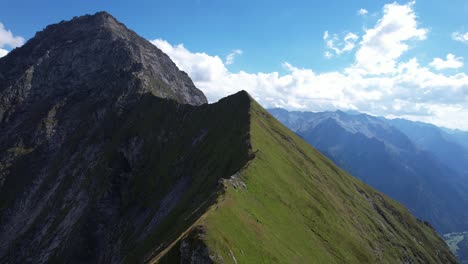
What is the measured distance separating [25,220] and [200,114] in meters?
107

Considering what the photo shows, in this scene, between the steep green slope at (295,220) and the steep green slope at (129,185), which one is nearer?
the steep green slope at (295,220)

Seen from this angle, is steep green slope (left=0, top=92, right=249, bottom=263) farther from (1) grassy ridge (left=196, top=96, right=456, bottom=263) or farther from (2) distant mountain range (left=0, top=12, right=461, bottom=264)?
(1) grassy ridge (left=196, top=96, right=456, bottom=263)

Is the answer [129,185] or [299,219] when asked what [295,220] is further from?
[129,185]

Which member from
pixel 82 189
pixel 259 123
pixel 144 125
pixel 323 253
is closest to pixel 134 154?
pixel 144 125

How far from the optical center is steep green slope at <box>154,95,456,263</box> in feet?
174

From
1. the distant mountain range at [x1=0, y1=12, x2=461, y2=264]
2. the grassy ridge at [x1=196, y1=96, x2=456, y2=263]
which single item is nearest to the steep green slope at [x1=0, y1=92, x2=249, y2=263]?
the distant mountain range at [x1=0, y1=12, x2=461, y2=264]

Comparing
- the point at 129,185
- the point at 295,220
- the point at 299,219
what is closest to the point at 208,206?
the point at 295,220

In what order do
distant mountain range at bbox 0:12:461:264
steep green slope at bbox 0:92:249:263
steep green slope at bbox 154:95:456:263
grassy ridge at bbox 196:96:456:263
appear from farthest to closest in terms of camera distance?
steep green slope at bbox 0:92:249:263
distant mountain range at bbox 0:12:461:264
grassy ridge at bbox 196:96:456:263
steep green slope at bbox 154:95:456:263

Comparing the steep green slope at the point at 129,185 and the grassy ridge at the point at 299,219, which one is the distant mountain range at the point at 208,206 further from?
the steep green slope at the point at 129,185

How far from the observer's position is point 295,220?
83.5m

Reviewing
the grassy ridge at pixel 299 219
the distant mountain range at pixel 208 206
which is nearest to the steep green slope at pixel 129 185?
the distant mountain range at pixel 208 206

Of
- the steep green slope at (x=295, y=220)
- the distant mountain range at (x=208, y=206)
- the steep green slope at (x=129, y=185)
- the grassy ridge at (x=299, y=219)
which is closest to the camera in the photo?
the steep green slope at (x=295, y=220)

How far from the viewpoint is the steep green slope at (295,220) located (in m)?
53.0

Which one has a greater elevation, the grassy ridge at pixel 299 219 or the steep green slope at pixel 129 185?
the steep green slope at pixel 129 185
